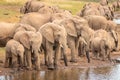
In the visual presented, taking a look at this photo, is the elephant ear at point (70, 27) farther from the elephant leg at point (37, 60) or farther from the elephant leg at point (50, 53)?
the elephant leg at point (37, 60)

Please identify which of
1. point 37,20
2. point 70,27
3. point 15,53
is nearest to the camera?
point 15,53

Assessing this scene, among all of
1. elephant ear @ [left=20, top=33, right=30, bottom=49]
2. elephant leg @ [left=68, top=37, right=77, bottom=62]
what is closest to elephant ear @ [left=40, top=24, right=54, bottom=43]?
elephant ear @ [left=20, top=33, right=30, bottom=49]

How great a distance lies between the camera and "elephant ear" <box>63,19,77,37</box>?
2030cm

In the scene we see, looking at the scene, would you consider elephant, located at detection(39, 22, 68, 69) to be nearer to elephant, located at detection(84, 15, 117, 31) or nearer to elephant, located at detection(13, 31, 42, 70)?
elephant, located at detection(13, 31, 42, 70)

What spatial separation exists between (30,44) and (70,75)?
77.9 inches

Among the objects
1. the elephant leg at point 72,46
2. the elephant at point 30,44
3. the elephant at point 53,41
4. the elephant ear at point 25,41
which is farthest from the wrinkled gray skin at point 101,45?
the elephant ear at point 25,41

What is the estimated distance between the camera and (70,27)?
66.6ft

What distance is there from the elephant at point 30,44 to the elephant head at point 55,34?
702 millimetres

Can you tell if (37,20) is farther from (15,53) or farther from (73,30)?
(15,53)

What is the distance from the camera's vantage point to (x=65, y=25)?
66.8 ft

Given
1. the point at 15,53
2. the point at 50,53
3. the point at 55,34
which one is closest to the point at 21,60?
the point at 15,53

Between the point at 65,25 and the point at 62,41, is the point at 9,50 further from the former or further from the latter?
the point at 65,25

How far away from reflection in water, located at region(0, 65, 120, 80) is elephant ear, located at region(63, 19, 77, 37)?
82.1 inches

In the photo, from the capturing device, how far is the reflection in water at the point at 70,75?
54.4 ft
